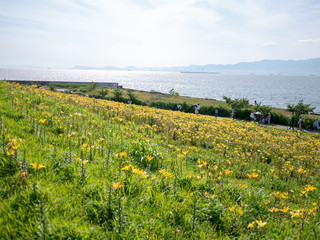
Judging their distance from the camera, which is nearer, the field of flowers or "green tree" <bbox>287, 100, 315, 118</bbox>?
the field of flowers

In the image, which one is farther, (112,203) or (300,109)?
(300,109)

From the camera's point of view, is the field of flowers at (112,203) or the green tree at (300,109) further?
the green tree at (300,109)

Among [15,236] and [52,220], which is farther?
[52,220]

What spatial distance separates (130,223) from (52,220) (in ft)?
3.14

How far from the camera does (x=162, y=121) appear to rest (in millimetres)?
10977

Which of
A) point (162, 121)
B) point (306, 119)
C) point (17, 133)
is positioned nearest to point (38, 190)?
point (17, 133)

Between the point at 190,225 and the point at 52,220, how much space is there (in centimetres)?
190

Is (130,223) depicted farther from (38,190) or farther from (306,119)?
(306,119)

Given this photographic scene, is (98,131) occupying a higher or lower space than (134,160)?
higher

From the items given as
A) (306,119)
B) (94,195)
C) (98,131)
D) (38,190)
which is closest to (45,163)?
(38,190)

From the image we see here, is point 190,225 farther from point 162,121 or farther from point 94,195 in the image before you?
point 162,121

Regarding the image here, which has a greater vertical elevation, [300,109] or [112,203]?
[300,109]

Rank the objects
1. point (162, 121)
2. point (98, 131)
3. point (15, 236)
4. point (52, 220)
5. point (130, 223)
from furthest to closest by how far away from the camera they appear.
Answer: point (162, 121), point (98, 131), point (130, 223), point (52, 220), point (15, 236)

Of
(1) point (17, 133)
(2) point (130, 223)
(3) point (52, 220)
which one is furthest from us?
(1) point (17, 133)
